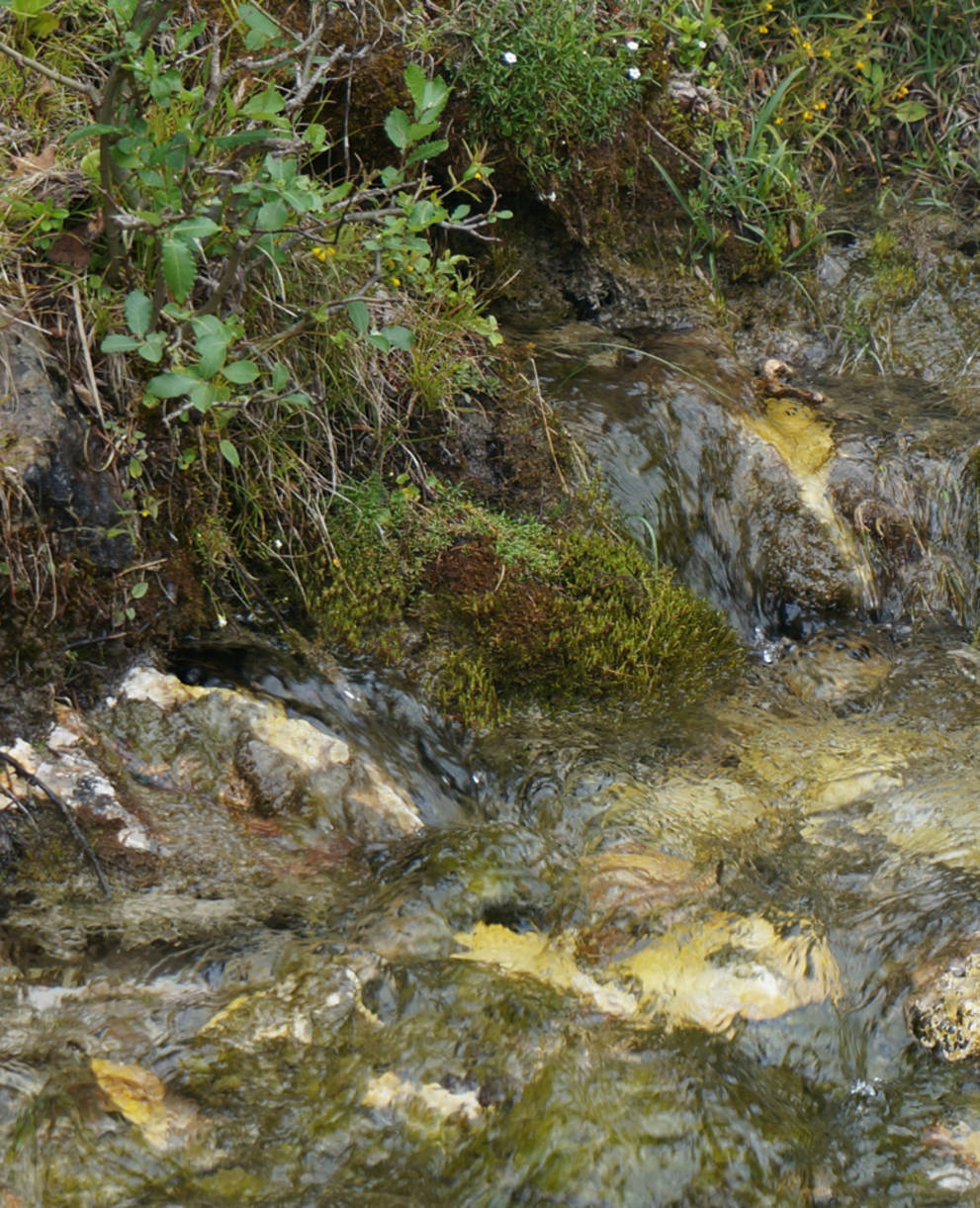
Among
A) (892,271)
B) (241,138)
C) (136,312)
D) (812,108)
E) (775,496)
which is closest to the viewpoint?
(241,138)

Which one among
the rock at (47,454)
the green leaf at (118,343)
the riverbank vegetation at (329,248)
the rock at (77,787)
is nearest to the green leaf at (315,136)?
the riverbank vegetation at (329,248)

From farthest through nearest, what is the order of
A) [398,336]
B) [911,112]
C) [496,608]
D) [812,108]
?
1. [911,112]
2. [812,108]
3. [496,608]
4. [398,336]

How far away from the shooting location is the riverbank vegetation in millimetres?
2941

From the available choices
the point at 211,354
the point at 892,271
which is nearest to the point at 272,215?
the point at 211,354

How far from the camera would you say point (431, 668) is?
3.71 m

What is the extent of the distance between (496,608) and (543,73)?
2379 mm

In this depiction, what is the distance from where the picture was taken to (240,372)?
2883 mm

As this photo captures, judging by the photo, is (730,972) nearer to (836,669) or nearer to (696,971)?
(696,971)

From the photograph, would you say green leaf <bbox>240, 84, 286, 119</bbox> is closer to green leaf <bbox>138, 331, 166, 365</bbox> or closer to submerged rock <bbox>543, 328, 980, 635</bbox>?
green leaf <bbox>138, 331, 166, 365</bbox>

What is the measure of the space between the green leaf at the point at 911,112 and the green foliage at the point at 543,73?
2.02 m

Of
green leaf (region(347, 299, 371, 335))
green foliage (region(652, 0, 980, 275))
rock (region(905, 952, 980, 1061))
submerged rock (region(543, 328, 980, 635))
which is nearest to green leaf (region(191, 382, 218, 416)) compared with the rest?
green leaf (region(347, 299, 371, 335))

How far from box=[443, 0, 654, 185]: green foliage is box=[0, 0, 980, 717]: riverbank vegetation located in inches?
0.5

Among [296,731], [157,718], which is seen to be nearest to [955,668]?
[296,731]

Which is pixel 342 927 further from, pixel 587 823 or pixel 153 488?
pixel 153 488
